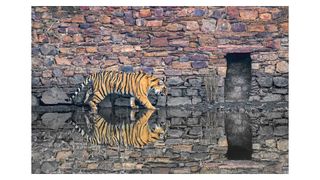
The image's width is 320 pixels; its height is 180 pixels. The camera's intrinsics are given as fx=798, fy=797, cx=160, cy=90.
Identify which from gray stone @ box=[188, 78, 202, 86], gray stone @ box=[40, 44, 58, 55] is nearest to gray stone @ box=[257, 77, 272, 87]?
gray stone @ box=[188, 78, 202, 86]

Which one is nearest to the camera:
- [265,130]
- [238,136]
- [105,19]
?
[238,136]

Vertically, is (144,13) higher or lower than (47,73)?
higher

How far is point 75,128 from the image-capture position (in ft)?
37.6

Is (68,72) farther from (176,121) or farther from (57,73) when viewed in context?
(176,121)

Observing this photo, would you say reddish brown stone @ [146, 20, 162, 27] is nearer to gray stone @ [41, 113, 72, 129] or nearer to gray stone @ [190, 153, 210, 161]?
gray stone @ [41, 113, 72, 129]

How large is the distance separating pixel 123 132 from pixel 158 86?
2.45 meters

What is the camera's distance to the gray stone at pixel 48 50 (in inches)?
517

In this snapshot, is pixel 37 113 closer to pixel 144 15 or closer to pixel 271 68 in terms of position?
pixel 144 15

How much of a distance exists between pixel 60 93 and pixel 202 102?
236 centimetres

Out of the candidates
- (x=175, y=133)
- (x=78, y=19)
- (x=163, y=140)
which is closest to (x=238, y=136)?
(x=175, y=133)

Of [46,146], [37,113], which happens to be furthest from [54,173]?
[37,113]

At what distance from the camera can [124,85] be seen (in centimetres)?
1346

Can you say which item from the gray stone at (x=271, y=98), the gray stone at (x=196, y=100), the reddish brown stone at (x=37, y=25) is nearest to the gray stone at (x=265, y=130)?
the gray stone at (x=271, y=98)

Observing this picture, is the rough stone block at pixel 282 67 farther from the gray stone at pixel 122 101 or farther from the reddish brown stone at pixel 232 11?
the gray stone at pixel 122 101
